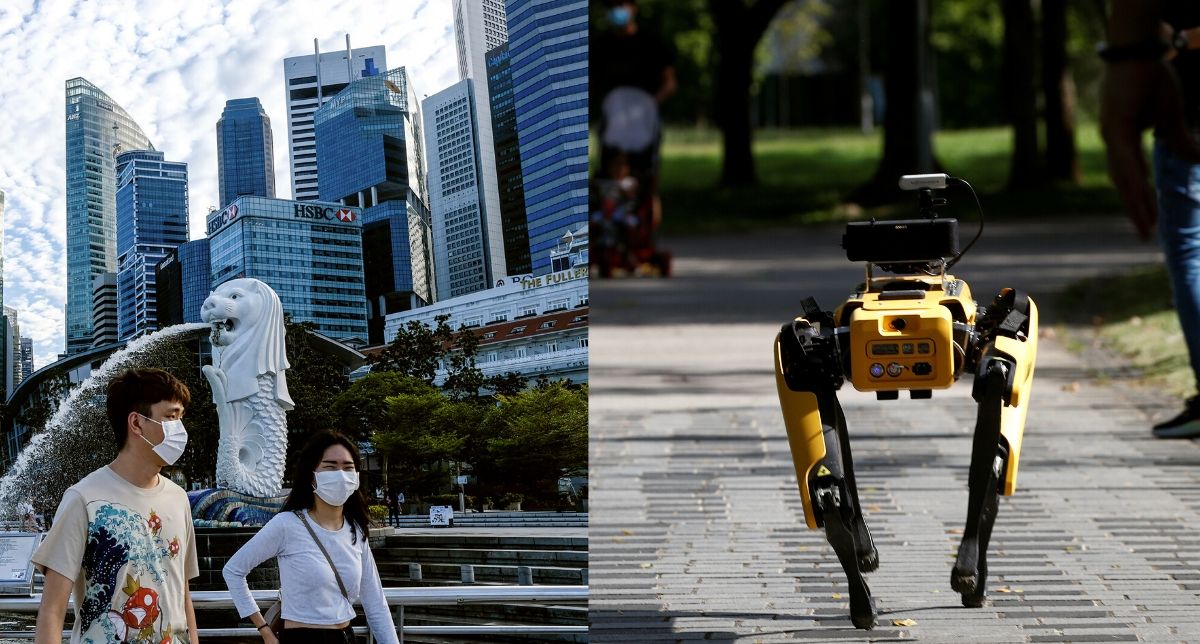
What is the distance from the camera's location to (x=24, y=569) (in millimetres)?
5035

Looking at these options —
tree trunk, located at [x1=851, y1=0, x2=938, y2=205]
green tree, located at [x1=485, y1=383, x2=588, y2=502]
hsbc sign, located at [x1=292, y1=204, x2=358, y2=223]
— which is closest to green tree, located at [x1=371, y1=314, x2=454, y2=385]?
green tree, located at [x1=485, y1=383, x2=588, y2=502]

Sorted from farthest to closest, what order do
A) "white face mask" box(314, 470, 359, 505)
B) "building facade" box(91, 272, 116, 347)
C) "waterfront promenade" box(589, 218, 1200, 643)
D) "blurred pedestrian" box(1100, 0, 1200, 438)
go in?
"waterfront promenade" box(589, 218, 1200, 643) → "blurred pedestrian" box(1100, 0, 1200, 438) → "building facade" box(91, 272, 116, 347) → "white face mask" box(314, 470, 359, 505)

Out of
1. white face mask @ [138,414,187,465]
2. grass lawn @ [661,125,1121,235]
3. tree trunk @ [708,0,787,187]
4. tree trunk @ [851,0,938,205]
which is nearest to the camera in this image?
white face mask @ [138,414,187,465]

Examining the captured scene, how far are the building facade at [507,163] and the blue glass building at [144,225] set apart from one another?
923 millimetres

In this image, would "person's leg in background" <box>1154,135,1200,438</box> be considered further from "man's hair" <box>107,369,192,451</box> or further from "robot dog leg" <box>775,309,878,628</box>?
"man's hair" <box>107,369,192,451</box>

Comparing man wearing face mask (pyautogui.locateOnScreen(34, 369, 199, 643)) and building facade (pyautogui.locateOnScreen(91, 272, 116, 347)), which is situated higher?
building facade (pyautogui.locateOnScreen(91, 272, 116, 347))

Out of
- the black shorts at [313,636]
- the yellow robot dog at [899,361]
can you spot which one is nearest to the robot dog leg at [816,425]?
the yellow robot dog at [899,361]

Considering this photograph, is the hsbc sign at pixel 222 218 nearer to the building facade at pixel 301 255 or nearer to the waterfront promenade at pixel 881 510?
the building facade at pixel 301 255

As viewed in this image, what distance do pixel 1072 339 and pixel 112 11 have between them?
10.1 metres

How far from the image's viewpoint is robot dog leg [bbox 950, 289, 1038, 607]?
4.62 metres

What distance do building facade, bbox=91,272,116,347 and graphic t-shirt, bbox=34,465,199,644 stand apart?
3.55ft

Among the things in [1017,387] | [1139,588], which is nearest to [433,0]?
[1017,387]

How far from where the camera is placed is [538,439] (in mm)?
5234

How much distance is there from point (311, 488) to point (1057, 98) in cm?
2685
